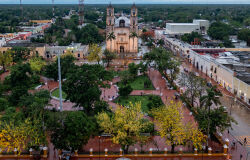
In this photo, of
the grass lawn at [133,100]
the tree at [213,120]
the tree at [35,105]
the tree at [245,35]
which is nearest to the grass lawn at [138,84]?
the grass lawn at [133,100]

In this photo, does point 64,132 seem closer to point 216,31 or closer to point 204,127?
point 204,127

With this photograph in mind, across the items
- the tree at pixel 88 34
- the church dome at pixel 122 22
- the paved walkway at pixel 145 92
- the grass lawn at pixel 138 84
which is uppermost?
the church dome at pixel 122 22

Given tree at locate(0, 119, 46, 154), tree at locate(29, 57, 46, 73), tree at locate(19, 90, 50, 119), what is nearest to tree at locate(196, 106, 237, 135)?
tree at locate(0, 119, 46, 154)

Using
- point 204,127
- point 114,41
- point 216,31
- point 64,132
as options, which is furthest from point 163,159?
point 216,31

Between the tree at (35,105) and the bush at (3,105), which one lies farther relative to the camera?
the bush at (3,105)

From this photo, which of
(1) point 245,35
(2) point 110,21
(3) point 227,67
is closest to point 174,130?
(3) point 227,67

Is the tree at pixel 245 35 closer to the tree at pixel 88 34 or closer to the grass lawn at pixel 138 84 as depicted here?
the grass lawn at pixel 138 84
